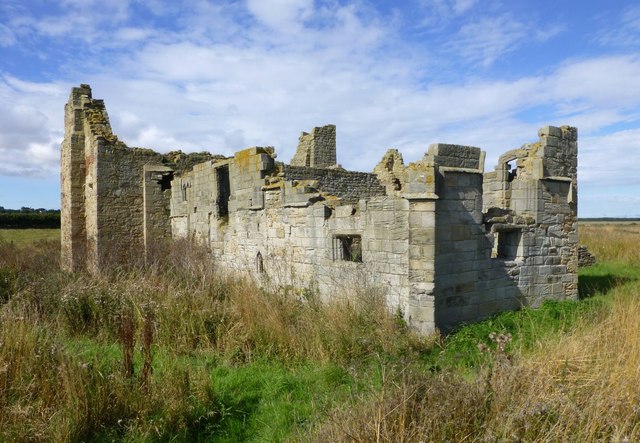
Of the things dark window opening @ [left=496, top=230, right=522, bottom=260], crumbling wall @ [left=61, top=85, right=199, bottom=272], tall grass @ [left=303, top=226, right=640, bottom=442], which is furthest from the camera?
crumbling wall @ [left=61, top=85, right=199, bottom=272]

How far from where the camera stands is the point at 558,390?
148 inches

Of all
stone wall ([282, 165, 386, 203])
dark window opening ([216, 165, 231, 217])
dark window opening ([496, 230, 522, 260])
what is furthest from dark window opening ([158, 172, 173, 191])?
dark window opening ([496, 230, 522, 260])

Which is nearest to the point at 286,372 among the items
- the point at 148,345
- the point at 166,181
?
the point at 148,345

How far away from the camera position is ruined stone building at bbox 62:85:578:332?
717 cm

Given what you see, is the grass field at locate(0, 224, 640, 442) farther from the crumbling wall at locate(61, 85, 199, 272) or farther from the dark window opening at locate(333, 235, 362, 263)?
the crumbling wall at locate(61, 85, 199, 272)

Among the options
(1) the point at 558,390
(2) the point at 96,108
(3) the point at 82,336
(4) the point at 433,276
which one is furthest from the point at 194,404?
(2) the point at 96,108

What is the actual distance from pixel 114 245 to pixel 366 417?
13.2m

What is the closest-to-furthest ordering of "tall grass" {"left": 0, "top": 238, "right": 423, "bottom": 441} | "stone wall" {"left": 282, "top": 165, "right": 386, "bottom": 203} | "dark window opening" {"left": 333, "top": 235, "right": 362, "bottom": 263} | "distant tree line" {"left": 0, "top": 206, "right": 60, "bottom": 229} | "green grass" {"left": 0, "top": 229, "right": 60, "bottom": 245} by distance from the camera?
"tall grass" {"left": 0, "top": 238, "right": 423, "bottom": 441} → "dark window opening" {"left": 333, "top": 235, "right": 362, "bottom": 263} → "stone wall" {"left": 282, "top": 165, "right": 386, "bottom": 203} → "green grass" {"left": 0, "top": 229, "right": 60, "bottom": 245} → "distant tree line" {"left": 0, "top": 206, "right": 60, "bottom": 229}

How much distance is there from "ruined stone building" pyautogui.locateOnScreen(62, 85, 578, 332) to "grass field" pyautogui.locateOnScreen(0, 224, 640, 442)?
→ 583mm

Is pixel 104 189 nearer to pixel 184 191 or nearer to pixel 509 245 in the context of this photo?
pixel 184 191

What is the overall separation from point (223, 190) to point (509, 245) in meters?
7.89

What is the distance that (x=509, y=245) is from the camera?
8695 mm

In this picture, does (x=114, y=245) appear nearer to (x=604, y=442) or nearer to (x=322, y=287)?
(x=322, y=287)

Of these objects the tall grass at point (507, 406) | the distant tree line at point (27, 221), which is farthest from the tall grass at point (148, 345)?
the distant tree line at point (27, 221)
